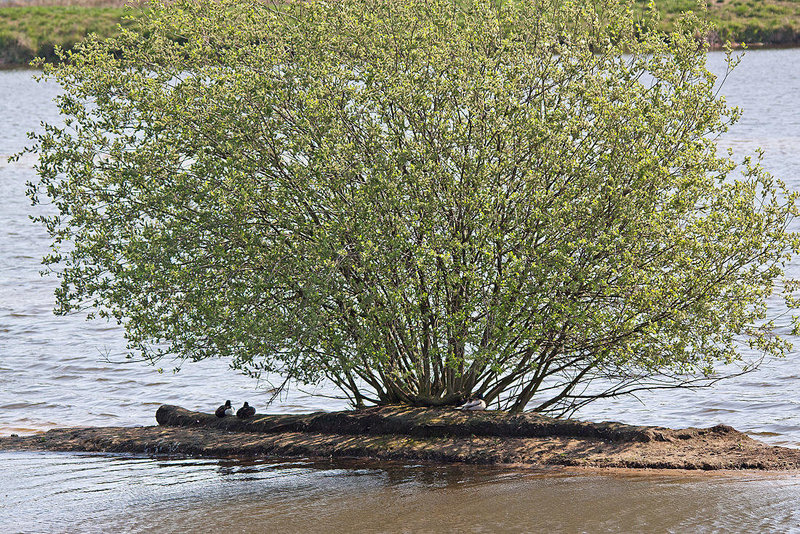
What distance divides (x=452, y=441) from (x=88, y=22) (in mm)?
74664

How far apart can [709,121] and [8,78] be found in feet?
288

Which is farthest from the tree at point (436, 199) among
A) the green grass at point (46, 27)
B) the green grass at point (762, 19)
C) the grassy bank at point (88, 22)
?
the green grass at point (46, 27)

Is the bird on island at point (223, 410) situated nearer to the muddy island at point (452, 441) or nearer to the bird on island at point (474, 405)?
the muddy island at point (452, 441)

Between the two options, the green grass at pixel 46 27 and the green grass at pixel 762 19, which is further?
the green grass at pixel 46 27

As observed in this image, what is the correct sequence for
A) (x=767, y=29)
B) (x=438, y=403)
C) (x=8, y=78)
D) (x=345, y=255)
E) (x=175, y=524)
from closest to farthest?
1. (x=175, y=524)
2. (x=345, y=255)
3. (x=438, y=403)
4. (x=767, y=29)
5. (x=8, y=78)

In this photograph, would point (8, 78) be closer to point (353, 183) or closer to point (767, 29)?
point (767, 29)

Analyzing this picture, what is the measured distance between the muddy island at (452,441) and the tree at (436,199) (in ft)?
3.50

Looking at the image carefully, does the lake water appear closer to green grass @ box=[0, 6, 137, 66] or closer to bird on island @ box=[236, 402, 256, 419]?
bird on island @ box=[236, 402, 256, 419]

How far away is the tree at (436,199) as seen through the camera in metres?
15.6

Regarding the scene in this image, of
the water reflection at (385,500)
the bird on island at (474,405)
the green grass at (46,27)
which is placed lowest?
the water reflection at (385,500)

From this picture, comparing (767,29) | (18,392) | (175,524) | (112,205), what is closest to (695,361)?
(175,524)

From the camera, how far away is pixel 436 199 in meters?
15.8

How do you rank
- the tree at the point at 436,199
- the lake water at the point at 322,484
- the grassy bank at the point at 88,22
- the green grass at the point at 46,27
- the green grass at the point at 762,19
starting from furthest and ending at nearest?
the green grass at the point at 46,27
the grassy bank at the point at 88,22
the green grass at the point at 762,19
the tree at the point at 436,199
the lake water at the point at 322,484

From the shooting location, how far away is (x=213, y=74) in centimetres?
1666
